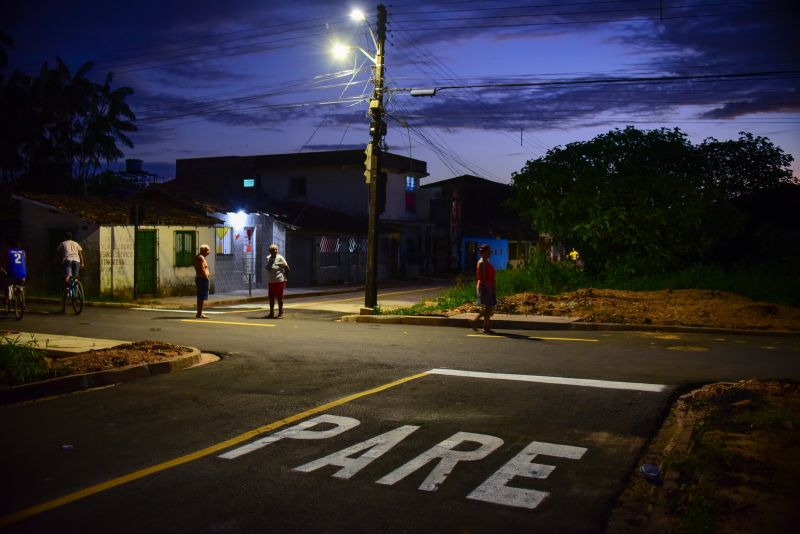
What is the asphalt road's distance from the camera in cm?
454

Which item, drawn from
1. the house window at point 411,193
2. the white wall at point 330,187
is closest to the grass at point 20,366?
the white wall at point 330,187

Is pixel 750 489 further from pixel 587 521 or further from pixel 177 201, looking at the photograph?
pixel 177 201

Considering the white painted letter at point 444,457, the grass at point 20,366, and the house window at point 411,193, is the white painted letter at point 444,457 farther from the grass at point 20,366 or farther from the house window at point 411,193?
the house window at point 411,193

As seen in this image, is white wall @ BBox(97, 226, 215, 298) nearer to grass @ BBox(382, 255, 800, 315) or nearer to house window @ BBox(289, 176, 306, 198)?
grass @ BBox(382, 255, 800, 315)

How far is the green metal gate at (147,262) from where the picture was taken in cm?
2470

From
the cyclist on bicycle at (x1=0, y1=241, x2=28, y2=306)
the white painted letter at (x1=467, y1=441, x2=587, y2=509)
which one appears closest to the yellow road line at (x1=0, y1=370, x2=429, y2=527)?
the white painted letter at (x1=467, y1=441, x2=587, y2=509)

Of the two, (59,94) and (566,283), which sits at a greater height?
(59,94)

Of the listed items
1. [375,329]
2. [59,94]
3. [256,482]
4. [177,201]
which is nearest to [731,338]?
[375,329]

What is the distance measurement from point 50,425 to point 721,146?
28431 millimetres

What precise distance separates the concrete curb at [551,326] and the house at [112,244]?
9425 mm

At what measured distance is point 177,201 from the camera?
31.6 meters

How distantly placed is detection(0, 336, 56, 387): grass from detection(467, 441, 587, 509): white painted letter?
5.93 metres

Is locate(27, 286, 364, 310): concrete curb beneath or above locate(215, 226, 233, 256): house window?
beneath

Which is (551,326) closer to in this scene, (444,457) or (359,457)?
(444,457)
